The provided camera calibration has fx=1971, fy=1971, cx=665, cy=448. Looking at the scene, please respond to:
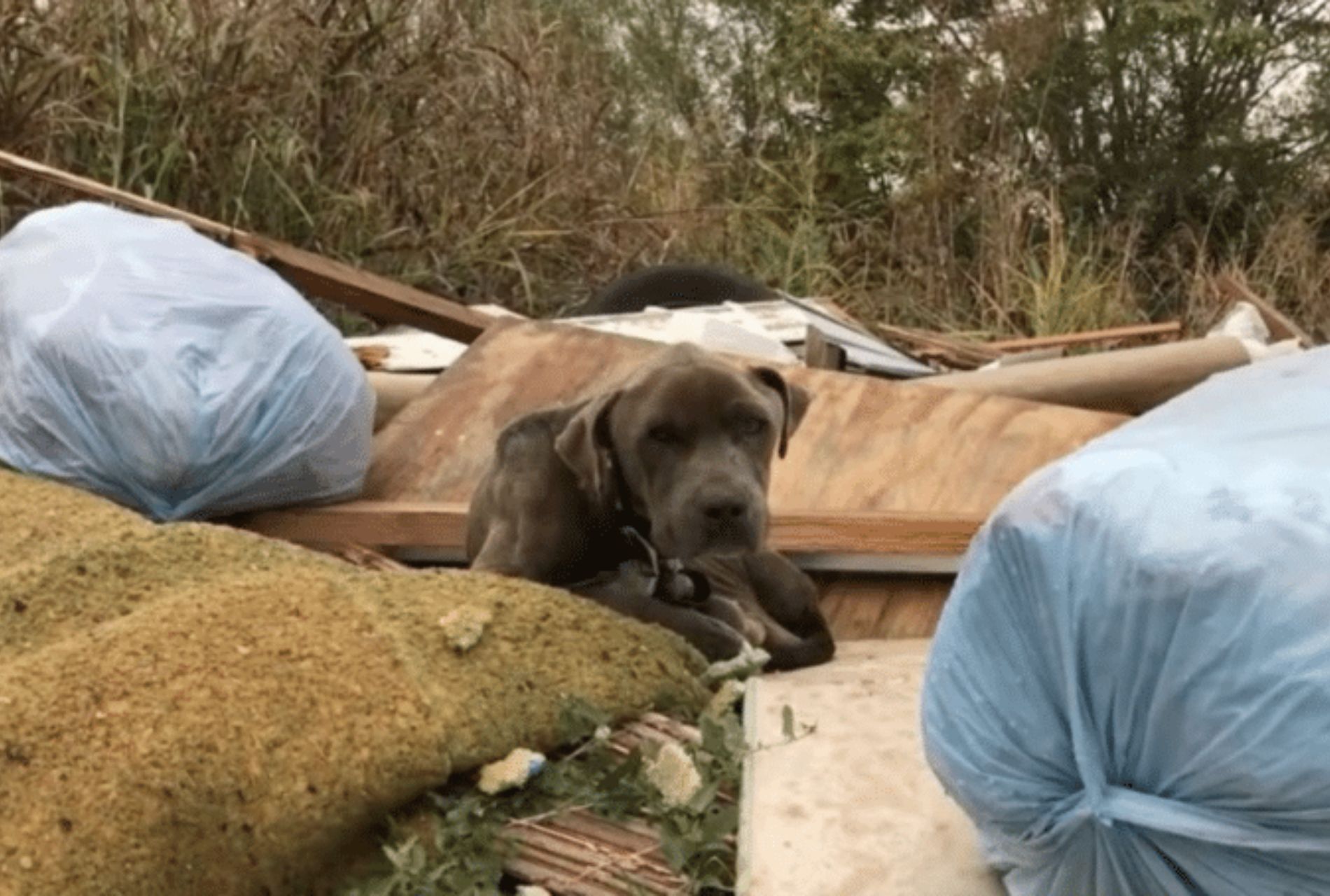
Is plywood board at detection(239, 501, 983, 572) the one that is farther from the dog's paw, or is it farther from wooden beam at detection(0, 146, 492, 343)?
wooden beam at detection(0, 146, 492, 343)

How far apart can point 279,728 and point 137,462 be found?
2.04 meters

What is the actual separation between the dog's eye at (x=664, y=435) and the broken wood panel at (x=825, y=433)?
0.72m

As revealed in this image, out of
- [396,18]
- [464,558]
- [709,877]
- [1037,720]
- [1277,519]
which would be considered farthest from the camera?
[396,18]

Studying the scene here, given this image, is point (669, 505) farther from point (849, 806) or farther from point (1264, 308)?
point (1264, 308)

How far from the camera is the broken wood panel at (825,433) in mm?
4809

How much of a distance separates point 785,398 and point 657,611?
0.56m

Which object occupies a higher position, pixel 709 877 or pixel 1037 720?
pixel 1037 720

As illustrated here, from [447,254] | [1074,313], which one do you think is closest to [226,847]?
[447,254]

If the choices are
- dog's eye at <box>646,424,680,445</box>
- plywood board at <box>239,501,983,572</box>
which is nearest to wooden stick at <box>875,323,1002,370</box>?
plywood board at <box>239,501,983,572</box>

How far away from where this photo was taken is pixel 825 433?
5.03m

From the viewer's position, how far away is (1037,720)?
219cm

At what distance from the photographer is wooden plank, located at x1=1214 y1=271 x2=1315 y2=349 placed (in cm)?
760

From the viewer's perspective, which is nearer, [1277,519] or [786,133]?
[1277,519]

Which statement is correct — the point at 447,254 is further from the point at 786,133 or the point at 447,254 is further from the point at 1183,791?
the point at 1183,791
